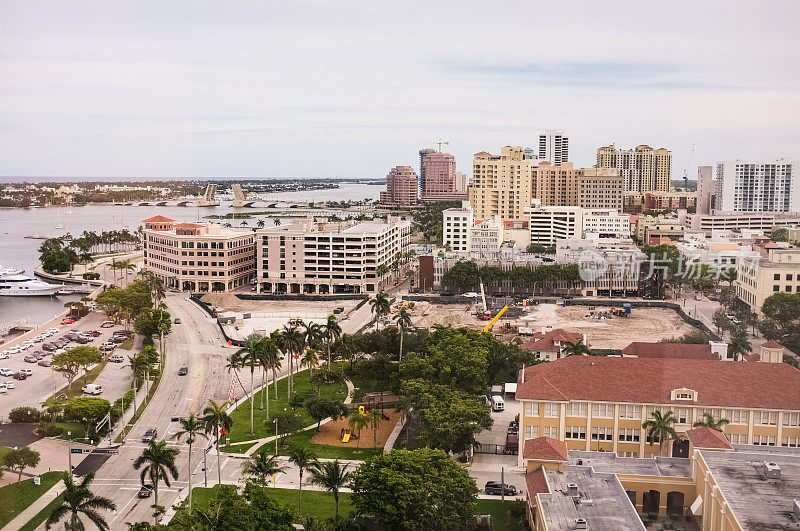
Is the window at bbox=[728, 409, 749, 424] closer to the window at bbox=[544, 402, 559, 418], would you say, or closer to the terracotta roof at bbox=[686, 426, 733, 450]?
the terracotta roof at bbox=[686, 426, 733, 450]

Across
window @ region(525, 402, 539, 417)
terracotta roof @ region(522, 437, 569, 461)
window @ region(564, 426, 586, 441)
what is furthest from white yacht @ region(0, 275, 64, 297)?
terracotta roof @ region(522, 437, 569, 461)

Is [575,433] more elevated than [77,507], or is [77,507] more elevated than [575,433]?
[77,507]

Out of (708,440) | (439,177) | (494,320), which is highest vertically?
(439,177)

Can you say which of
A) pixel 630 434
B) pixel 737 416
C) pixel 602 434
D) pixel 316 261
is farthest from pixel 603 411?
pixel 316 261

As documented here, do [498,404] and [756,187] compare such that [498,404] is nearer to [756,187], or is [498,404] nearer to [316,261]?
[316,261]

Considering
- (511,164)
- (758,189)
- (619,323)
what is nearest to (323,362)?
(619,323)

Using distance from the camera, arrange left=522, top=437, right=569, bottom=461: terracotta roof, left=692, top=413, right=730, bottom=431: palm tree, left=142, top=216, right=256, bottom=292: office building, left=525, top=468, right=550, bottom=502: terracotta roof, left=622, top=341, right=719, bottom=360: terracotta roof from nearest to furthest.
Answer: left=525, top=468, right=550, bottom=502: terracotta roof < left=522, top=437, right=569, bottom=461: terracotta roof < left=692, top=413, right=730, bottom=431: palm tree < left=622, top=341, right=719, bottom=360: terracotta roof < left=142, top=216, right=256, bottom=292: office building
